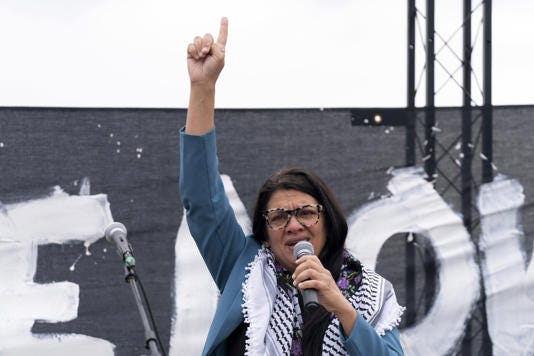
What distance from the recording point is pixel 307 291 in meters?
1.36

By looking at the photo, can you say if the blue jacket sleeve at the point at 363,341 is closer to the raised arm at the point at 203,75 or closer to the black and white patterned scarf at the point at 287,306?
the black and white patterned scarf at the point at 287,306

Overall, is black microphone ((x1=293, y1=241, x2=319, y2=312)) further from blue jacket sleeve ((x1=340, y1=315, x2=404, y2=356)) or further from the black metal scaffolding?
the black metal scaffolding

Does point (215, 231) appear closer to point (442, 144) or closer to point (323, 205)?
point (323, 205)

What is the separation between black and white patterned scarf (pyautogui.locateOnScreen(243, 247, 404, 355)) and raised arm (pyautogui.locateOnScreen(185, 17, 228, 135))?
1.04 feet

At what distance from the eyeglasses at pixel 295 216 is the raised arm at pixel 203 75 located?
22cm

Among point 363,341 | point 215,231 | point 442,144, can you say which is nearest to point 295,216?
point 215,231

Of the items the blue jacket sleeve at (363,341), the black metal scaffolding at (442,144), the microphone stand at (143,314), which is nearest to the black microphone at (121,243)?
the microphone stand at (143,314)

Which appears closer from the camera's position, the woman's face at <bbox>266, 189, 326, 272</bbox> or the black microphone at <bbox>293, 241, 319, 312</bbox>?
the black microphone at <bbox>293, 241, 319, 312</bbox>

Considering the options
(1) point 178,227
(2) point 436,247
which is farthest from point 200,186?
(2) point 436,247

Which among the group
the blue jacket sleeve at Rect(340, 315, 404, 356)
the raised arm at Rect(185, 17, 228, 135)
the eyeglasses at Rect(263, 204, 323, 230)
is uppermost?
the raised arm at Rect(185, 17, 228, 135)

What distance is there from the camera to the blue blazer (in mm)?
1573

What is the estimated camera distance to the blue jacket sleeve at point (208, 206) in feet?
5.17

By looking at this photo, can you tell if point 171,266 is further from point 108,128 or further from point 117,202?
point 108,128

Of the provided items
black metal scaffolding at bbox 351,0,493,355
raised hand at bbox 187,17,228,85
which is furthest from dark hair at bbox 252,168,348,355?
black metal scaffolding at bbox 351,0,493,355
